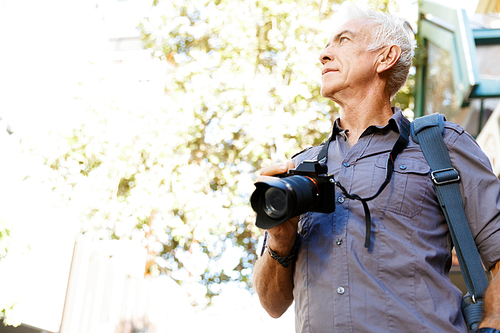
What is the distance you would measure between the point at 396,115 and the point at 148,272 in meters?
6.58

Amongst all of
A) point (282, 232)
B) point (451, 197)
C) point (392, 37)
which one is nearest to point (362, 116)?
point (392, 37)

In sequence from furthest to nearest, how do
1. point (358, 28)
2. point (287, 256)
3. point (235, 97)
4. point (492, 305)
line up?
point (235, 97) < point (358, 28) < point (287, 256) < point (492, 305)

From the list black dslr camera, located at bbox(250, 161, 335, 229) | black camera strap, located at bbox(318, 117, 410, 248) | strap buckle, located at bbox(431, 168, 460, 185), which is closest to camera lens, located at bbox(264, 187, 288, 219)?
black dslr camera, located at bbox(250, 161, 335, 229)

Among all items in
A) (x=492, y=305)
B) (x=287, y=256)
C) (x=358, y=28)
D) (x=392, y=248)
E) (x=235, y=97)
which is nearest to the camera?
(x=492, y=305)

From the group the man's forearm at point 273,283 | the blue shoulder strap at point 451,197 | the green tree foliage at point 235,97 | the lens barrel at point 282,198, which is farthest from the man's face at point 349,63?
the green tree foliage at point 235,97

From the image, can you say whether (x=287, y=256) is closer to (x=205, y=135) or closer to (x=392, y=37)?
(x=392, y=37)

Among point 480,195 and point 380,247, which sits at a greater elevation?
point 480,195

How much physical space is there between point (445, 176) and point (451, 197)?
0.06 metres

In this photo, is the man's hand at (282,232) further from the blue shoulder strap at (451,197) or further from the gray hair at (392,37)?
the gray hair at (392,37)

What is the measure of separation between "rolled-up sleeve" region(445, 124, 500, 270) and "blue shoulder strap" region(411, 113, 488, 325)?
0.04 meters

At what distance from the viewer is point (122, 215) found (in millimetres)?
6617

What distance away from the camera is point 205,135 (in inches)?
271

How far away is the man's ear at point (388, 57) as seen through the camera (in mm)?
1848

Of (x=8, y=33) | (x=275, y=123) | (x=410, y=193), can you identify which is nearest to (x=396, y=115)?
(x=410, y=193)
